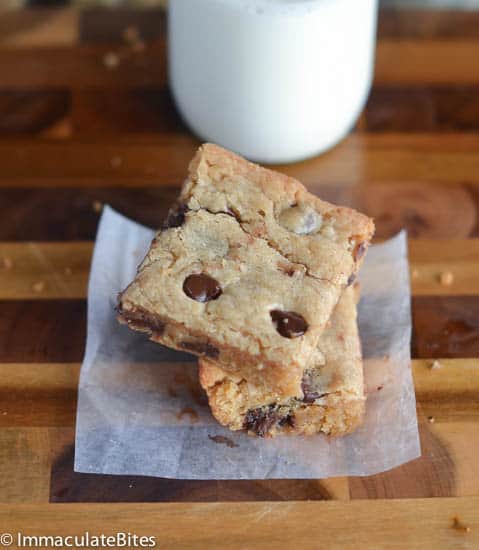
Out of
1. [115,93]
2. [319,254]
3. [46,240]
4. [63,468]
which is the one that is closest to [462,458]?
[319,254]

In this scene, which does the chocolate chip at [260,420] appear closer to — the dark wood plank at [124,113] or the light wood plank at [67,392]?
the light wood plank at [67,392]

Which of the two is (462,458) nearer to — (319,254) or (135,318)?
(319,254)

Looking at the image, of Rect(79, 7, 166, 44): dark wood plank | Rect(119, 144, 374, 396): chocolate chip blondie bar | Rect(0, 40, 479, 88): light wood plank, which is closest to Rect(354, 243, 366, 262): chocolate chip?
Rect(119, 144, 374, 396): chocolate chip blondie bar

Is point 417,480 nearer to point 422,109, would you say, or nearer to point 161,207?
point 161,207

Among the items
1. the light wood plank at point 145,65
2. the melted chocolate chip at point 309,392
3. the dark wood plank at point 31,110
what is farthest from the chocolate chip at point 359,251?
the dark wood plank at point 31,110

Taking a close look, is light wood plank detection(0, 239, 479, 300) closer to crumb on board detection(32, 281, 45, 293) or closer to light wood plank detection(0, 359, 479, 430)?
crumb on board detection(32, 281, 45, 293)

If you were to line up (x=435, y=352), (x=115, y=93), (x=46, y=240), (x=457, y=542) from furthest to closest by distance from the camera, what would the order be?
(x=115, y=93) → (x=46, y=240) → (x=435, y=352) → (x=457, y=542)

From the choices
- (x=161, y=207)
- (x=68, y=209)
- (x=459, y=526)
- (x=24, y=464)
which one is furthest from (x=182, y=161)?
(x=459, y=526)
